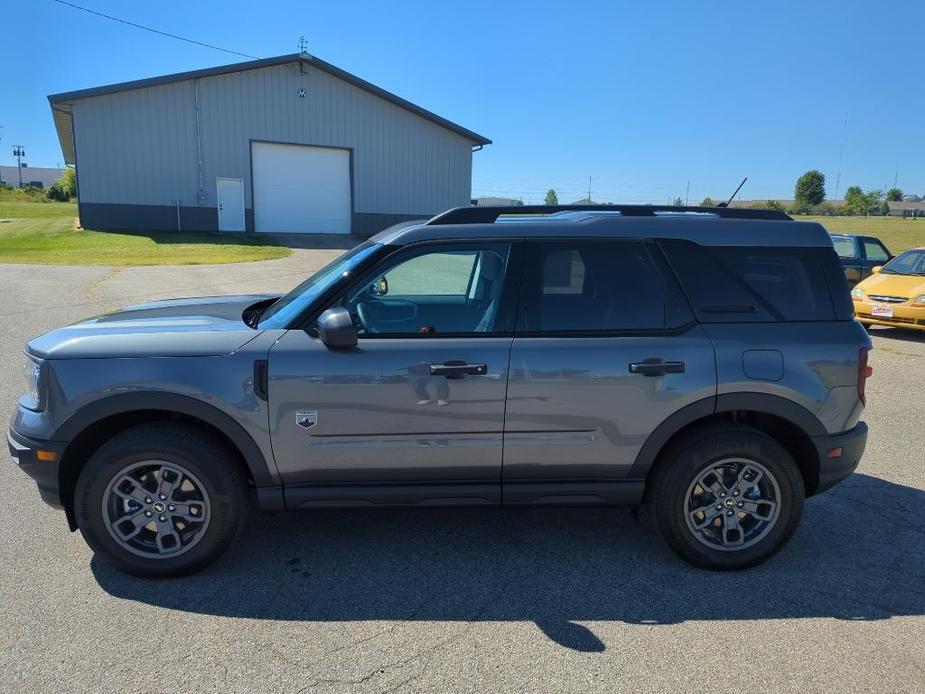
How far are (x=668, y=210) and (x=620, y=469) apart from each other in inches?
62.6

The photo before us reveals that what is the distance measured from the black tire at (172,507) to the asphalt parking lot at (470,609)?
119mm

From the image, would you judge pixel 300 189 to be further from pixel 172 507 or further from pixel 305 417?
pixel 305 417

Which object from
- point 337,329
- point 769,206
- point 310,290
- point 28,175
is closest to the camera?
point 337,329

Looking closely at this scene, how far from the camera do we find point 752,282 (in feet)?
11.7

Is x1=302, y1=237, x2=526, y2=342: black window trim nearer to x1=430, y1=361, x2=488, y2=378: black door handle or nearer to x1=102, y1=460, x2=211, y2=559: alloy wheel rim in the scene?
x1=430, y1=361, x2=488, y2=378: black door handle

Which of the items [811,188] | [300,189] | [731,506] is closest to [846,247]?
[731,506]

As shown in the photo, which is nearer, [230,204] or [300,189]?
[230,204]

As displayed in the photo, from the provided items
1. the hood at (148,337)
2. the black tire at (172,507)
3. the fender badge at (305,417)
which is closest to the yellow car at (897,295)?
the fender badge at (305,417)

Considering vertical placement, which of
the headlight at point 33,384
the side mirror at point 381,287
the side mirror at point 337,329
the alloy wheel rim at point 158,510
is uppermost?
the side mirror at point 381,287

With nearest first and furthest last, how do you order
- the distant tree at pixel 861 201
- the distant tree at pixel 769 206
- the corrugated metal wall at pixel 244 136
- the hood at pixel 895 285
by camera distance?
1. the distant tree at pixel 769 206
2. the hood at pixel 895 285
3. the corrugated metal wall at pixel 244 136
4. the distant tree at pixel 861 201

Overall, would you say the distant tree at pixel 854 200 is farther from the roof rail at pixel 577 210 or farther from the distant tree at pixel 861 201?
the roof rail at pixel 577 210

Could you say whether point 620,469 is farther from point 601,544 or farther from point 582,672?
point 582,672

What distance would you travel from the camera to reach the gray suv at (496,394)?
10.6 feet

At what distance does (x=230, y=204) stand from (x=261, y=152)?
8.15 ft
